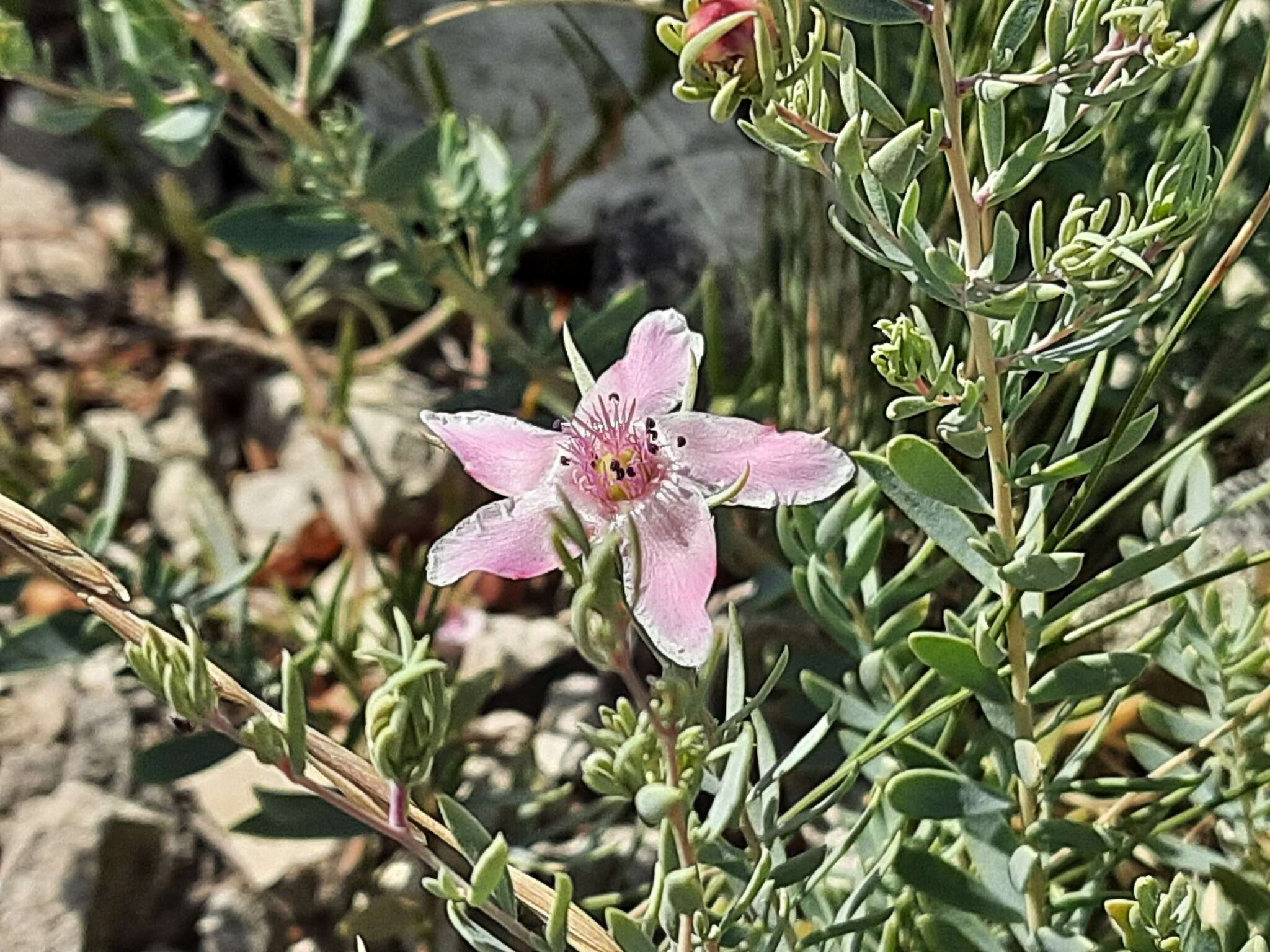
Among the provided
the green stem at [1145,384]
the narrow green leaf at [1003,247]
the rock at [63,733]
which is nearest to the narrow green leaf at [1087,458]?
the green stem at [1145,384]

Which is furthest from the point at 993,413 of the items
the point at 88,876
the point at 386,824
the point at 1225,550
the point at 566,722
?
the point at 88,876

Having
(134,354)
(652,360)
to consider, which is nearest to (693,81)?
(652,360)

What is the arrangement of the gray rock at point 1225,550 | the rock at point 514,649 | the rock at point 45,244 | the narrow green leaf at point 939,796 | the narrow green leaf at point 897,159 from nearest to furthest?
1. the narrow green leaf at point 897,159
2. the narrow green leaf at point 939,796
3. the gray rock at point 1225,550
4. the rock at point 514,649
5. the rock at point 45,244

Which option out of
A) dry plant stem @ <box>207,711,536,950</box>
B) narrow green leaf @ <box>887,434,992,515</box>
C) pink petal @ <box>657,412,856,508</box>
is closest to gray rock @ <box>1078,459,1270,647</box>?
narrow green leaf @ <box>887,434,992,515</box>

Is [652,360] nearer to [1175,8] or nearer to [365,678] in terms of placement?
[1175,8]

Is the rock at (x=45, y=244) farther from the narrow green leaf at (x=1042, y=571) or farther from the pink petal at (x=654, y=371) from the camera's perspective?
the narrow green leaf at (x=1042, y=571)

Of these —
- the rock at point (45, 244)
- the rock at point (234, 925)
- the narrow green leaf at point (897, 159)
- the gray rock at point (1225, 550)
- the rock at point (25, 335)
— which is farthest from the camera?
the rock at point (45, 244)

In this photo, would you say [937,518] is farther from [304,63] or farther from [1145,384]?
[304,63]
